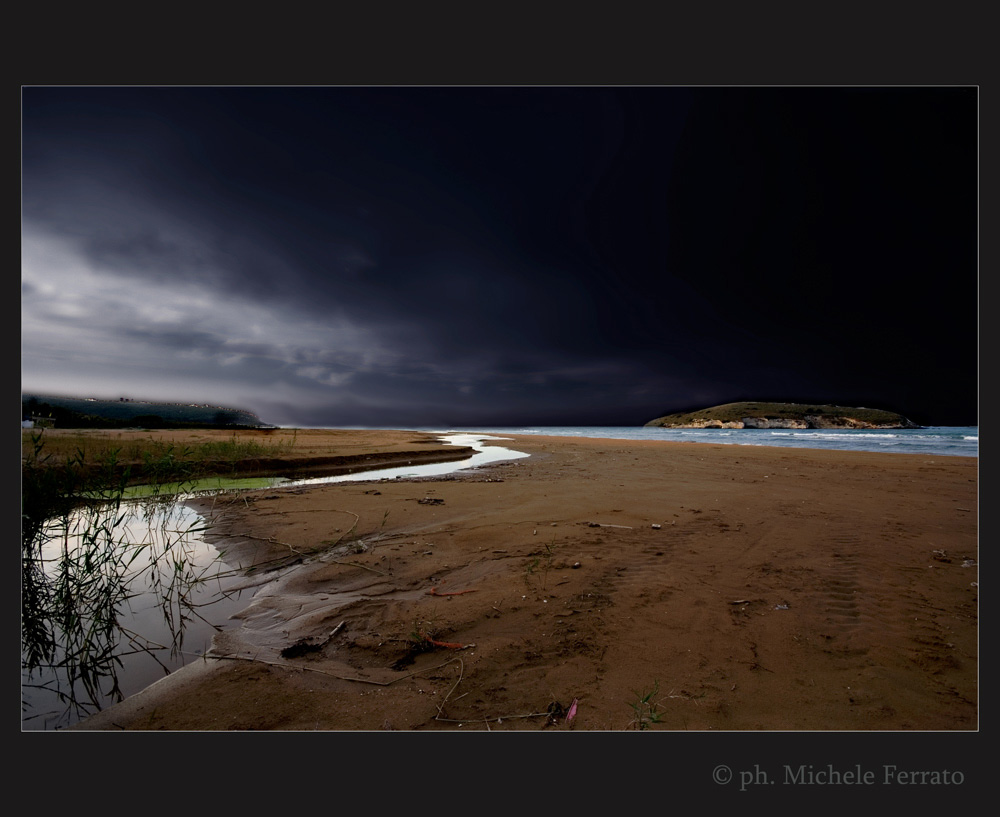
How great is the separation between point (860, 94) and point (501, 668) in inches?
232

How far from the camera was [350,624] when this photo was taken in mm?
3412

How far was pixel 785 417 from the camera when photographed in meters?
72.9

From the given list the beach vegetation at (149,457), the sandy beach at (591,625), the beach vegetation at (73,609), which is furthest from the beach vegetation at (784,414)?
the beach vegetation at (73,609)

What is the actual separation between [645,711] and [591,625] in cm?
97

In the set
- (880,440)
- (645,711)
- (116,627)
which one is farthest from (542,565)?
(880,440)

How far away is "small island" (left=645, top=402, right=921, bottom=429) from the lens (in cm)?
5359

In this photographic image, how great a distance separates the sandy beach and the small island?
212ft

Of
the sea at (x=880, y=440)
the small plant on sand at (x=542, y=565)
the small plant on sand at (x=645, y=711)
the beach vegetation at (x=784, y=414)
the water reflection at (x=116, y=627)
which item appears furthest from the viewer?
the beach vegetation at (x=784, y=414)

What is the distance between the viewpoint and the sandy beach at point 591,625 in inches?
92.1

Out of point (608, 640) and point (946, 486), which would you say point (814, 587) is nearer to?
point (608, 640)

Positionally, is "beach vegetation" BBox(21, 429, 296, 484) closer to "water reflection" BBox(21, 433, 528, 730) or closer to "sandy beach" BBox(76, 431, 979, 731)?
"water reflection" BBox(21, 433, 528, 730)

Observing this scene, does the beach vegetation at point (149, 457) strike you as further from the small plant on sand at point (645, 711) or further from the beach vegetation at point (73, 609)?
the small plant on sand at point (645, 711)

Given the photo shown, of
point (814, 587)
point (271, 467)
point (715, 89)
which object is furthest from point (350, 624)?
point (271, 467)

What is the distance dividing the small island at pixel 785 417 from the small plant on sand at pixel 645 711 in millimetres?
70092
